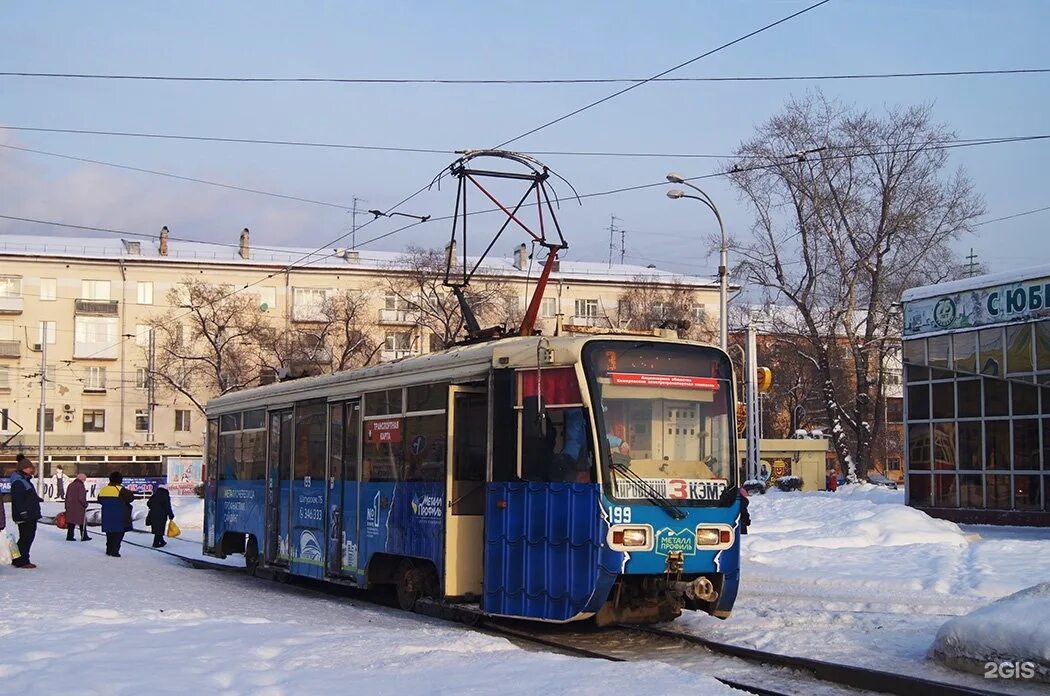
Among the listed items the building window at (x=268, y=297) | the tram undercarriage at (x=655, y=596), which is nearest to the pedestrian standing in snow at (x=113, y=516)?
the tram undercarriage at (x=655, y=596)

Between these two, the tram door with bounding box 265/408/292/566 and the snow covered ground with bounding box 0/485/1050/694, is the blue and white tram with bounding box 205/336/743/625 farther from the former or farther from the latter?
the tram door with bounding box 265/408/292/566

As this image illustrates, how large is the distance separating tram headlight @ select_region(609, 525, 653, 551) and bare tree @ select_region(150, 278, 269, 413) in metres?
47.5

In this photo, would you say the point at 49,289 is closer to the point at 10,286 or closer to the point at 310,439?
the point at 10,286

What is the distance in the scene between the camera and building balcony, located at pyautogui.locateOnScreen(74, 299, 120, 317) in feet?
240

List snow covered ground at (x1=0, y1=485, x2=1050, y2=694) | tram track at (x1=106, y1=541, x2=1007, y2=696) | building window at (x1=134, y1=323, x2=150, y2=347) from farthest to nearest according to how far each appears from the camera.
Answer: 1. building window at (x1=134, y1=323, x2=150, y2=347)
2. tram track at (x1=106, y1=541, x2=1007, y2=696)
3. snow covered ground at (x1=0, y1=485, x2=1050, y2=694)

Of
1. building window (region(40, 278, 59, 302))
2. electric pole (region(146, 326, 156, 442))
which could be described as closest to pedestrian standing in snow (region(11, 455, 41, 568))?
electric pole (region(146, 326, 156, 442))

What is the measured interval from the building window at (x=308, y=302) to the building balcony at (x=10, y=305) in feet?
50.7

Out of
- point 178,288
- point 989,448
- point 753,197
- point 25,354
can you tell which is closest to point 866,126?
point 753,197

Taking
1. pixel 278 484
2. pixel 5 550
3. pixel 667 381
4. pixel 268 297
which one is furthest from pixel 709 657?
pixel 268 297

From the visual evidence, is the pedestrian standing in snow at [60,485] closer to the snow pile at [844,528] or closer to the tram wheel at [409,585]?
the snow pile at [844,528]

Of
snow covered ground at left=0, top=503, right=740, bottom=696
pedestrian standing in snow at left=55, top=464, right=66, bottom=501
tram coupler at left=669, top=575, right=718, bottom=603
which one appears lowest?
pedestrian standing in snow at left=55, top=464, right=66, bottom=501

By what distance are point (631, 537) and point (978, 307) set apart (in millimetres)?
19077

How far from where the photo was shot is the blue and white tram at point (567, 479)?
1177 cm

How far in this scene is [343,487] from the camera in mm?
15766
